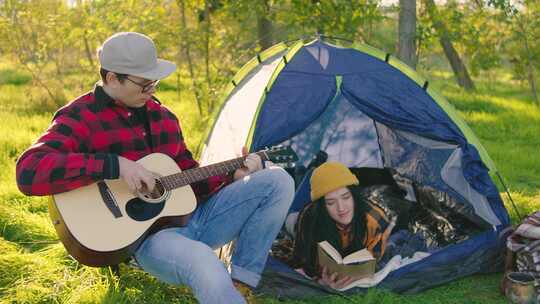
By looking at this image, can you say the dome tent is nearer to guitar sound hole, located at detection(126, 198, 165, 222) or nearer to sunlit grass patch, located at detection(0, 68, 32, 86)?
guitar sound hole, located at detection(126, 198, 165, 222)

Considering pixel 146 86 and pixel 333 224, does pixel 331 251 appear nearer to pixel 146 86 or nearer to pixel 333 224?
pixel 333 224

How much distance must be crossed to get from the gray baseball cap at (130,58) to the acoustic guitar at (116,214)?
0.39 metres

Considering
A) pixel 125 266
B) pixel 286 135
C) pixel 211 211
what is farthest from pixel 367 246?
pixel 125 266

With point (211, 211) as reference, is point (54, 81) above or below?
below

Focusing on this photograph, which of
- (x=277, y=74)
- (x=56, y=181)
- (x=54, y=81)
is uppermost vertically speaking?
(x=277, y=74)

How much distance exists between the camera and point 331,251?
311 cm

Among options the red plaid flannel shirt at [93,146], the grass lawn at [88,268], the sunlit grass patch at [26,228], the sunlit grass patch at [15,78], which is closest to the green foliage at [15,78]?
the sunlit grass patch at [15,78]

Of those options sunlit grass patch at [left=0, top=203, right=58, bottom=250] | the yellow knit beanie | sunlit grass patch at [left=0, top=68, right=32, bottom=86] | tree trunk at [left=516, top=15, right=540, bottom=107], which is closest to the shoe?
the yellow knit beanie

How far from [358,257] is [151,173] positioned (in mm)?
1182

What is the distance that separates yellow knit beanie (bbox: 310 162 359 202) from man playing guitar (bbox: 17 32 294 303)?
397mm

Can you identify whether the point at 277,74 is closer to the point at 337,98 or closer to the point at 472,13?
the point at 337,98

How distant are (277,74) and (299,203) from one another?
1.01 metres

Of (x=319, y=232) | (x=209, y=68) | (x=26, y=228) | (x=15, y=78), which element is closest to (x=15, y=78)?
(x=15, y=78)

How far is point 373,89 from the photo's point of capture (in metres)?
3.42
